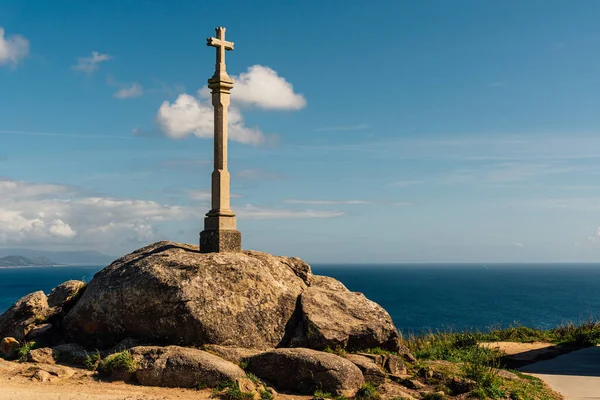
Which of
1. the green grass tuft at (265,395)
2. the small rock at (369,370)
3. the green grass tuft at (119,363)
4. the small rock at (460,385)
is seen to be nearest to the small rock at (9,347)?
the green grass tuft at (119,363)

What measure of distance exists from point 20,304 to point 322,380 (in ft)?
28.9

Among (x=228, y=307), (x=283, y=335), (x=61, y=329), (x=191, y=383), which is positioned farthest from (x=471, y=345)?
(x=61, y=329)

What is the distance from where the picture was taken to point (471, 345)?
1966cm

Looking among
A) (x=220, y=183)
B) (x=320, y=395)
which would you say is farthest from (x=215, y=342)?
(x=220, y=183)

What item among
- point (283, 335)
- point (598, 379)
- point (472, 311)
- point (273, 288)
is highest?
point (273, 288)

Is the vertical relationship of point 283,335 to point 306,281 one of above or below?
below

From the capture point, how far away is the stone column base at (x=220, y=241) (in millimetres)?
15414

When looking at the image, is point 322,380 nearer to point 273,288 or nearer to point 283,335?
point 283,335

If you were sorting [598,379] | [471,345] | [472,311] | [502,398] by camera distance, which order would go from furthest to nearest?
[472,311] < [471,345] < [598,379] < [502,398]

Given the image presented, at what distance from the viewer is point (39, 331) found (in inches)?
564

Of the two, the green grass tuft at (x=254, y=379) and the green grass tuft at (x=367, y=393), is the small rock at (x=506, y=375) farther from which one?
the green grass tuft at (x=254, y=379)

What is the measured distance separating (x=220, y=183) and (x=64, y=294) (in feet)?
17.8

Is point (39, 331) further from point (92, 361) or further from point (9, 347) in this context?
point (92, 361)

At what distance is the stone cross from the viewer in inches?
612
